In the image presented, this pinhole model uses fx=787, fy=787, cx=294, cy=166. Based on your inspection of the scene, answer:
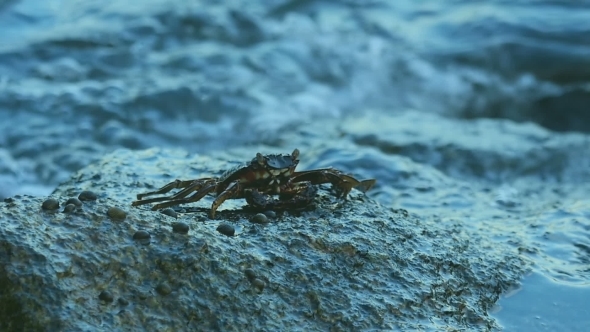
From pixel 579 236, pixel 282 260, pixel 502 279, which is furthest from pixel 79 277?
pixel 579 236

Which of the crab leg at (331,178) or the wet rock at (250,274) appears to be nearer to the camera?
the wet rock at (250,274)

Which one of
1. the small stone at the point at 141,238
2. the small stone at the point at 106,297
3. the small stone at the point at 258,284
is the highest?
the small stone at the point at 258,284

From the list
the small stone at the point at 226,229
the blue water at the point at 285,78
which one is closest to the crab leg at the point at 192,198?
the small stone at the point at 226,229

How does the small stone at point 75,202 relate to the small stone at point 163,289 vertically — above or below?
above

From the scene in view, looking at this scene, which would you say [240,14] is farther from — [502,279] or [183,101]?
[502,279]

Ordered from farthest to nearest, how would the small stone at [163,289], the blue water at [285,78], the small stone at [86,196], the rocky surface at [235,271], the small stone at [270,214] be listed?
the blue water at [285,78] < the small stone at [270,214] < the small stone at [86,196] < the small stone at [163,289] < the rocky surface at [235,271]

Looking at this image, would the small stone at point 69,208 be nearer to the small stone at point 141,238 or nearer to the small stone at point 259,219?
the small stone at point 141,238
